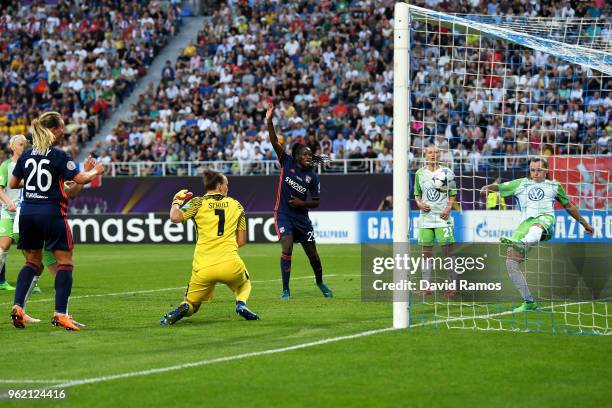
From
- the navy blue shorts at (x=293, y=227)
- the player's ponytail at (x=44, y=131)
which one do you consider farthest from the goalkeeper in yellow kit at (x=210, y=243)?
the navy blue shorts at (x=293, y=227)

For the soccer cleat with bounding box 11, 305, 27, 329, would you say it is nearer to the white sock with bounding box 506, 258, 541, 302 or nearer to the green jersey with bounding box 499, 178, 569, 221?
the white sock with bounding box 506, 258, 541, 302

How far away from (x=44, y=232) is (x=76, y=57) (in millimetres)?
30887

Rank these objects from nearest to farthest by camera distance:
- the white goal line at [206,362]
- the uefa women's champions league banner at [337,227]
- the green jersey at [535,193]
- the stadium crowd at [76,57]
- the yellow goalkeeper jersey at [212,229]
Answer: the white goal line at [206,362] → the yellow goalkeeper jersey at [212,229] → the green jersey at [535,193] → the uefa women's champions league banner at [337,227] → the stadium crowd at [76,57]

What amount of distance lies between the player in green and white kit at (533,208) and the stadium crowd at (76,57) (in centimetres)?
2667

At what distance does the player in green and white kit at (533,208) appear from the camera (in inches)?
485

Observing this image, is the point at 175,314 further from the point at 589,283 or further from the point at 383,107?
the point at 383,107

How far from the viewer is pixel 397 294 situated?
10688 mm

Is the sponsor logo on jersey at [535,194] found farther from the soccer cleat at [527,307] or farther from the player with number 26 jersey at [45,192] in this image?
the player with number 26 jersey at [45,192]

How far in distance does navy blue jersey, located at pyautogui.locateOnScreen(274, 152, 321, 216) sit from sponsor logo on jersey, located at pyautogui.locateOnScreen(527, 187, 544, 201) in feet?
10.9

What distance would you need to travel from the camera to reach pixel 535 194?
1261cm

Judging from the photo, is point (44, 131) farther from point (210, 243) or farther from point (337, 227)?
point (337, 227)

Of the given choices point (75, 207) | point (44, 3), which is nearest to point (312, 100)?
point (75, 207)

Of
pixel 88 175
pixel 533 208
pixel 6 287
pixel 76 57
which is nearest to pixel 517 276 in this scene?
pixel 533 208

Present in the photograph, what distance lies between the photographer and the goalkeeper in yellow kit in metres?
11.2
